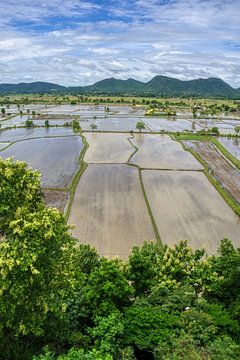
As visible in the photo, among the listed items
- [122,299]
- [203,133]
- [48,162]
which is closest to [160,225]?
[122,299]

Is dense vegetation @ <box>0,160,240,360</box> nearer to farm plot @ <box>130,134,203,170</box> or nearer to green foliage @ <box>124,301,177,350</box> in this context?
green foliage @ <box>124,301,177,350</box>

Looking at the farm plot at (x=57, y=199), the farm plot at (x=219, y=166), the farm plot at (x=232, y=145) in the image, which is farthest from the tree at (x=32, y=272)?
the farm plot at (x=232, y=145)

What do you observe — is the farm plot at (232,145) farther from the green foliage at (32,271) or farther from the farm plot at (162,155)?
the green foliage at (32,271)

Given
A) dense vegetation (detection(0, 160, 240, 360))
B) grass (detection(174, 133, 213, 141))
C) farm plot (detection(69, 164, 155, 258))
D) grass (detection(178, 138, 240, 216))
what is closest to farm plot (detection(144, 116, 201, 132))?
→ grass (detection(174, 133, 213, 141))

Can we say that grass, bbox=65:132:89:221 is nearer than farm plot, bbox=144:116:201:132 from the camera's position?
Yes

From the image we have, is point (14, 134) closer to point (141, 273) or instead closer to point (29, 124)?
point (29, 124)
